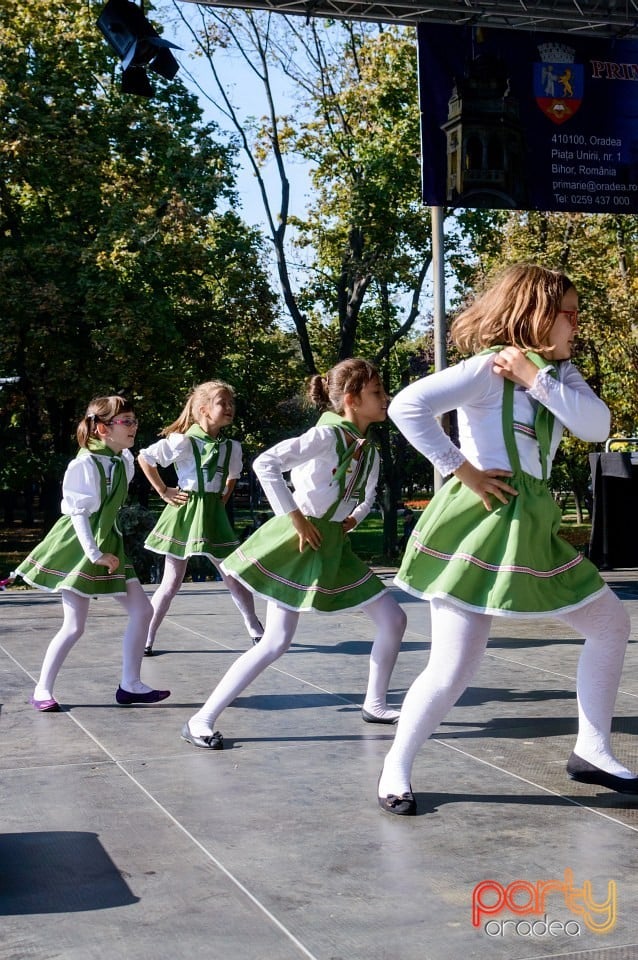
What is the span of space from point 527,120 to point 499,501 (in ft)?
27.6

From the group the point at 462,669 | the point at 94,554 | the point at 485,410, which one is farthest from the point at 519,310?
the point at 94,554

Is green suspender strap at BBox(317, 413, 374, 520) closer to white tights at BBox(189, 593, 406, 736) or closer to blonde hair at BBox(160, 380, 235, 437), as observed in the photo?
white tights at BBox(189, 593, 406, 736)

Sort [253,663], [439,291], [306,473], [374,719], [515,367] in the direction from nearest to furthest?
[515,367] → [253,663] → [306,473] → [374,719] → [439,291]

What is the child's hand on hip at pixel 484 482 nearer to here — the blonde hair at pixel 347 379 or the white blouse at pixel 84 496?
the blonde hair at pixel 347 379

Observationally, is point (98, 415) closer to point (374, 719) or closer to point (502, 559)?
point (374, 719)

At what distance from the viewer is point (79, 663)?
7.28 metres

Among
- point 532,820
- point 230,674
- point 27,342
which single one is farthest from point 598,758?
point 27,342

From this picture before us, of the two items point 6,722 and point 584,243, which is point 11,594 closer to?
point 6,722

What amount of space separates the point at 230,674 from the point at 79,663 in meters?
2.67

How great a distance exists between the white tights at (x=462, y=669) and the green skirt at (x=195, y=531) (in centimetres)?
377

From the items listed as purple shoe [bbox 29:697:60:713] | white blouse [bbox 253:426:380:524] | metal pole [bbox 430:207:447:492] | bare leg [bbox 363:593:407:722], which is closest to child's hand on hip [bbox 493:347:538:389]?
white blouse [bbox 253:426:380:524]

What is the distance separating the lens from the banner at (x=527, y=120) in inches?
430

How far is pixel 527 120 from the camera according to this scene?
11320 millimetres

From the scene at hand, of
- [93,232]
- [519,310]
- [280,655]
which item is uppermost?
[93,232]
